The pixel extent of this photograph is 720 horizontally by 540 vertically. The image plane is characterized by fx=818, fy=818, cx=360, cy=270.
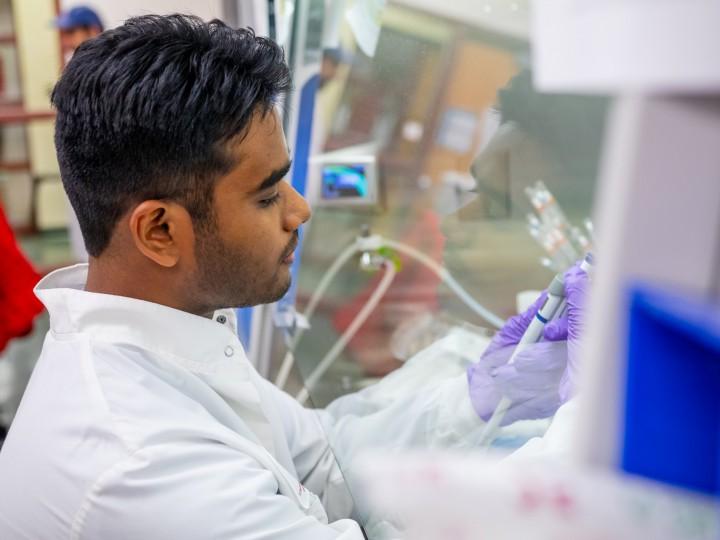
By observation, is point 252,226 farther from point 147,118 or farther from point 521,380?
point 521,380

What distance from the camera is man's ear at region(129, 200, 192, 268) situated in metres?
1.09

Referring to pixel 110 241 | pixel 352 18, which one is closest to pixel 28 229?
pixel 352 18

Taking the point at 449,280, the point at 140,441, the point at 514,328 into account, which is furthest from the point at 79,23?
the point at 140,441

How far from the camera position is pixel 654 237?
0.40m

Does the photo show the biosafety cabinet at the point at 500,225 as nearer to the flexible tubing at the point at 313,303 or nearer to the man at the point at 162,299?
the flexible tubing at the point at 313,303

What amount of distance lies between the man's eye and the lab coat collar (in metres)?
0.18

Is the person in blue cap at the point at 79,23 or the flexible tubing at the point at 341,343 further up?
the person in blue cap at the point at 79,23

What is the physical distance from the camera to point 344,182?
1.86 meters

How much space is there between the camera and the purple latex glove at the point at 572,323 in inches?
44.2

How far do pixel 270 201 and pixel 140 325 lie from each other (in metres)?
0.25

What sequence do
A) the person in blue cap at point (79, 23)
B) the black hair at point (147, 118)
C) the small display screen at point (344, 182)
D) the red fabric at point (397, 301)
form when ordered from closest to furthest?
the black hair at point (147, 118)
the red fabric at point (397, 301)
the small display screen at point (344, 182)
the person in blue cap at point (79, 23)

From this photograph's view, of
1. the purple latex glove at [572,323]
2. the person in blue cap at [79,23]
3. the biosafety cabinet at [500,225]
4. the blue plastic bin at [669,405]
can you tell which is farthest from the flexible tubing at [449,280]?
the person in blue cap at [79,23]

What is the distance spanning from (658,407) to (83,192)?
914 mm

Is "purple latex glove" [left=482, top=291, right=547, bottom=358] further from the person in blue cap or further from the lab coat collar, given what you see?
the person in blue cap
